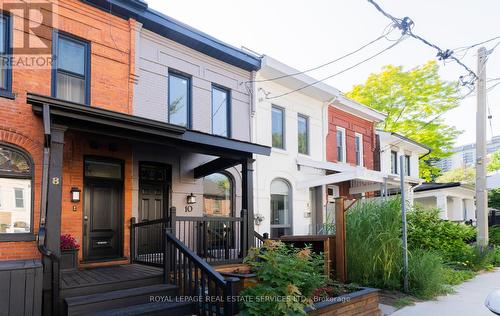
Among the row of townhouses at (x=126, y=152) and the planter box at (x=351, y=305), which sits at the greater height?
the row of townhouses at (x=126, y=152)

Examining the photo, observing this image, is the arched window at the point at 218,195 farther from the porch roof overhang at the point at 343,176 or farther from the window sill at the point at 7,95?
the window sill at the point at 7,95

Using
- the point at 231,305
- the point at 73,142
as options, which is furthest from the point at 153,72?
the point at 231,305

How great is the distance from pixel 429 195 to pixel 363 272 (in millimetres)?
16410

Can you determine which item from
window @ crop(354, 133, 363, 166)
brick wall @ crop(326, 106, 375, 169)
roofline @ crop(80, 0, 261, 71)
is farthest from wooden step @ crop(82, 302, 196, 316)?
window @ crop(354, 133, 363, 166)

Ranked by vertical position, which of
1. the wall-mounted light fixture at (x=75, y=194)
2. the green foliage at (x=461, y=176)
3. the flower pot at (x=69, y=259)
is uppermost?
the green foliage at (x=461, y=176)

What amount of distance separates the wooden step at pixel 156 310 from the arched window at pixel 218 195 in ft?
14.1

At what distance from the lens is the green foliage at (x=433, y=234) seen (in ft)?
35.8

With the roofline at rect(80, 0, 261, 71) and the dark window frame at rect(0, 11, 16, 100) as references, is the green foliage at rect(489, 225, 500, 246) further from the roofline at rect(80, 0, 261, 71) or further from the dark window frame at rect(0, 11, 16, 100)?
the dark window frame at rect(0, 11, 16, 100)

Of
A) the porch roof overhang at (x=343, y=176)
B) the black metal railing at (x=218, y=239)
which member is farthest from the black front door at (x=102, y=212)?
the porch roof overhang at (x=343, y=176)

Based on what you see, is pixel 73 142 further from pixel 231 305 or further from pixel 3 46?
pixel 231 305

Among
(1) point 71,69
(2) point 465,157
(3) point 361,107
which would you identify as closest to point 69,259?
(1) point 71,69

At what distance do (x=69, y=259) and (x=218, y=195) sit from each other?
4407mm

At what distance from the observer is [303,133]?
46.0 ft

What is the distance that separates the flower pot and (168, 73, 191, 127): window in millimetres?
3908
